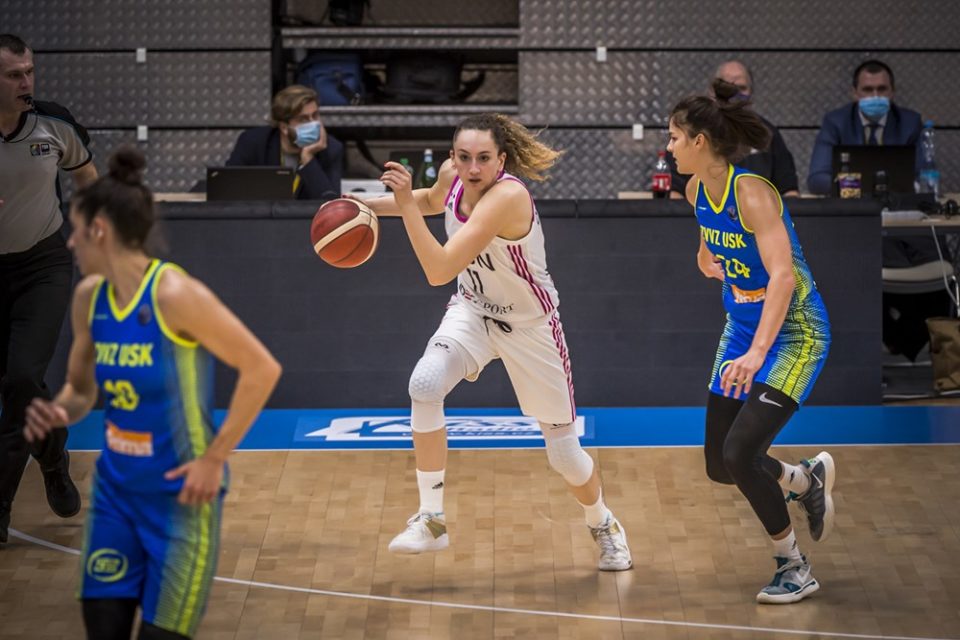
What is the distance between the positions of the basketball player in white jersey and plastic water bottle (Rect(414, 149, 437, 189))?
3.02 m

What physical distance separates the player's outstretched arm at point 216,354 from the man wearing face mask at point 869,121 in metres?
6.34

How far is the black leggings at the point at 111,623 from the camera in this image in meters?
3.10

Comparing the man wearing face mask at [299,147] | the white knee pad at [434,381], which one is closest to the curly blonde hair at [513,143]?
the white knee pad at [434,381]

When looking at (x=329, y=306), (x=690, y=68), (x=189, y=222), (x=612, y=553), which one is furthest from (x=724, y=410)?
(x=690, y=68)

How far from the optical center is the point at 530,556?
5.15 meters

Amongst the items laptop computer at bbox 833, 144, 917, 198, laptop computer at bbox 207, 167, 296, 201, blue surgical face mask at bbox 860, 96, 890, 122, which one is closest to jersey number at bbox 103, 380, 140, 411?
laptop computer at bbox 207, 167, 296, 201

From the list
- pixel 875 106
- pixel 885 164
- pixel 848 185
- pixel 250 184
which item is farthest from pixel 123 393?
pixel 875 106

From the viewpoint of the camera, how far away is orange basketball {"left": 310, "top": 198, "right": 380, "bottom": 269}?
4.84 meters

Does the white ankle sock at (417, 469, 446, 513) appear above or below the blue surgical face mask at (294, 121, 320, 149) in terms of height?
below

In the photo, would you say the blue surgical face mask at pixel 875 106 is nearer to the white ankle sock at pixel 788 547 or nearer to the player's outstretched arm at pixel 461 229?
the player's outstretched arm at pixel 461 229

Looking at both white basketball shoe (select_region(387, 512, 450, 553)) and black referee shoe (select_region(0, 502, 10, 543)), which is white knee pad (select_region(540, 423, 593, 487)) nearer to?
white basketball shoe (select_region(387, 512, 450, 553))

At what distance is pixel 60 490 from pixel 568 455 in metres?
2.08

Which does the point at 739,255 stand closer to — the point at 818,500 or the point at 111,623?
the point at 818,500

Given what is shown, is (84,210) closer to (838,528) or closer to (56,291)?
(56,291)
